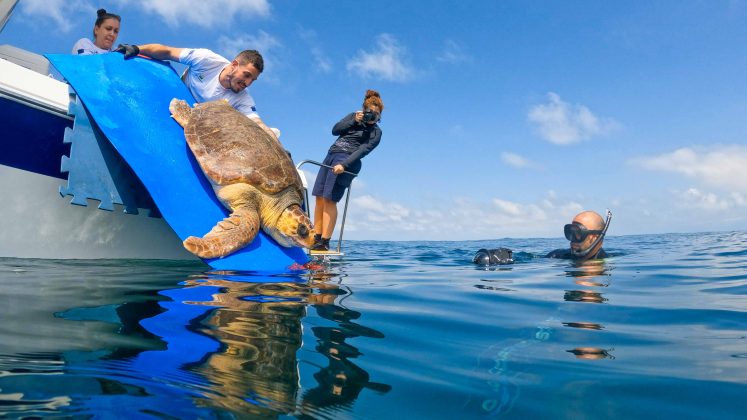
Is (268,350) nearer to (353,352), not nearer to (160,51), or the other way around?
(353,352)

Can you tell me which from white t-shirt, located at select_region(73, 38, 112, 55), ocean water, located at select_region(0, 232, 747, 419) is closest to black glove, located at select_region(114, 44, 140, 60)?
white t-shirt, located at select_region(73, 38, 112, 55)

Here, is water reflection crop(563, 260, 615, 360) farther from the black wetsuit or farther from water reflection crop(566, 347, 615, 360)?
the black wetsuit

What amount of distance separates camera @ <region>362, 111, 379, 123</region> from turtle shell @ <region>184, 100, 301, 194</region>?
1460 millimetres

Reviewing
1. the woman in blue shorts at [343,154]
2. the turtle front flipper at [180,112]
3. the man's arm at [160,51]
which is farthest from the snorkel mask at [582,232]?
the man's arm at [160,51]

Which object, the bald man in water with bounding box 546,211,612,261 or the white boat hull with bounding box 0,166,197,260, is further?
the bald man in water with bounding box 546,211,612,261

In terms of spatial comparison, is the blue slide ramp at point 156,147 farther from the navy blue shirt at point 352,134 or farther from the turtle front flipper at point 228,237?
the navy blue shirt at point 352,134

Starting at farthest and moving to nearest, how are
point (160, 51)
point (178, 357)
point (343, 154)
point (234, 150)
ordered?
point (343, 154) < point (160, 51) < point (234, 150) < point (178, 357)

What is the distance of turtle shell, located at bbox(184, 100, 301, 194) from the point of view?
5312 millimetres

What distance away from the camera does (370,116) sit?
6.58m

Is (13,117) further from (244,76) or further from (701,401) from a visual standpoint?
(701,401)

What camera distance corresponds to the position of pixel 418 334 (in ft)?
7.56

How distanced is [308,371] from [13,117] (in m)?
5.24

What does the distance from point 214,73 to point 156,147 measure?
5.28 feet

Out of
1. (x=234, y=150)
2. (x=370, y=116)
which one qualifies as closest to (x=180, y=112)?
(x=234, y=150)
